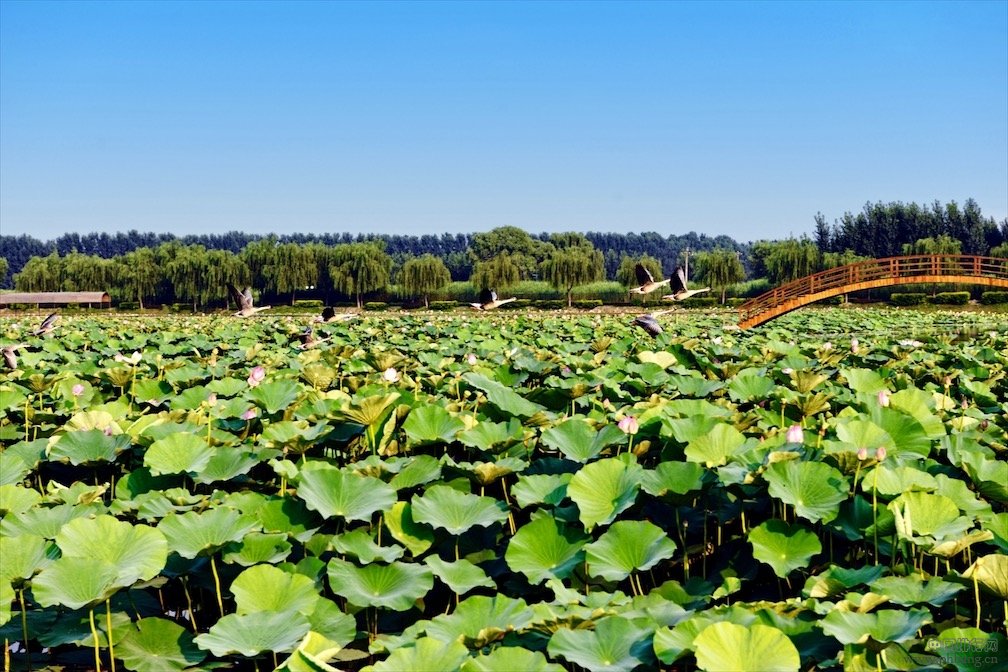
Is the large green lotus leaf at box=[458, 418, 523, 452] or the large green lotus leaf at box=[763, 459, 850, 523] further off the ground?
the large green lotus leaf at box=[458, 418, 523, 452]

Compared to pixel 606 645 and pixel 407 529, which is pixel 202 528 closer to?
pixel 407 529

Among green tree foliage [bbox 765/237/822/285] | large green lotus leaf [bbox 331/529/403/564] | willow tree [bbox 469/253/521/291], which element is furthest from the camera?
willow tree [bbox 469/253/521/291]

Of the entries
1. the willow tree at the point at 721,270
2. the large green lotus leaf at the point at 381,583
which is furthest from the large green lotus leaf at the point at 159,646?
the willow tree at the point at 721,270

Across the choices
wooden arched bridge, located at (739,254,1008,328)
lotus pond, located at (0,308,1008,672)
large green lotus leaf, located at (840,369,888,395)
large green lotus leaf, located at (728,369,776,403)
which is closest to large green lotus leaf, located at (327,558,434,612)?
lotus pond, located at (0,308,1008,672)

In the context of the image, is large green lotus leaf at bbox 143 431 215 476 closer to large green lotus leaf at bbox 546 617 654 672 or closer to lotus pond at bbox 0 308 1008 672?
lotus pond at bbox 0 308 1008 672

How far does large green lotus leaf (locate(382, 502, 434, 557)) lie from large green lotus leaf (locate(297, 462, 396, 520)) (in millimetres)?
68

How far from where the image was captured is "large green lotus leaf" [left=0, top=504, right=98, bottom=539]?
8.10 feet

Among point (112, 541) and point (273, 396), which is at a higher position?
point (273, 396)

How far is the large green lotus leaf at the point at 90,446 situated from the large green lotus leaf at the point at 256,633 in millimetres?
1421

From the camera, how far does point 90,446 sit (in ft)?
10.3

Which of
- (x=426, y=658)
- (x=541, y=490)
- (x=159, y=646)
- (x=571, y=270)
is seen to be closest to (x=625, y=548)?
(x=541, y=490)

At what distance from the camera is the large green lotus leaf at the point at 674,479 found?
8.30ft

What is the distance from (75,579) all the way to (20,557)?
0.25 meters

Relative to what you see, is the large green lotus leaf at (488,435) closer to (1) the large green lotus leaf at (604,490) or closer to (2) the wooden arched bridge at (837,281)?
(1) the large green lotus leaf at (604,490)
